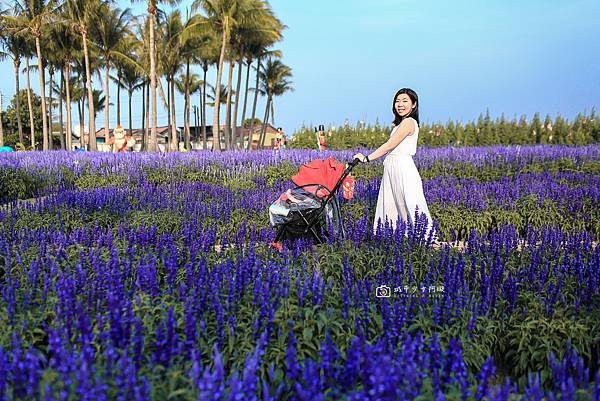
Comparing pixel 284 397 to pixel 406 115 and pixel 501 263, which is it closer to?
pixel 501 263

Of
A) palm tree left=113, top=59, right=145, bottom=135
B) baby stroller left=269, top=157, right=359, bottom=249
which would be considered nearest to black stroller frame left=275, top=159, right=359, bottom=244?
baby stroller left=269, top=157, right=359, bottom=249

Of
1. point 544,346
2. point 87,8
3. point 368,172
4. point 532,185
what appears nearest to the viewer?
point 544,346

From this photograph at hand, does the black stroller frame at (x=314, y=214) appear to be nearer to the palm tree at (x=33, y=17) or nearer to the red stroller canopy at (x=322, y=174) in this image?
the red stroller canopy at (x=322, y=174)

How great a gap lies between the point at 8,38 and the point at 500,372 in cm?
4631

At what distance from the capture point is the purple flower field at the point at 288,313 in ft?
6.84

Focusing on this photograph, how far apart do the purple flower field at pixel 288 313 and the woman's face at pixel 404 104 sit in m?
1.50

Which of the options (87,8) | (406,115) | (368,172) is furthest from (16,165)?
(87,8)

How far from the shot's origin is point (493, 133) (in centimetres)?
2344

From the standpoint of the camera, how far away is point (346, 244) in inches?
197

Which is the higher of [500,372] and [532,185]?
[532,185]

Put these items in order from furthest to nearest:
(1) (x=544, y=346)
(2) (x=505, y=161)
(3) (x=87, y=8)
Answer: (3) (x=87, y=8) < (2) (x=505, y=161) < (1) (x=544, y=346)

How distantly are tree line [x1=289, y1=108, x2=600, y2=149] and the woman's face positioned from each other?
17545 millimetres

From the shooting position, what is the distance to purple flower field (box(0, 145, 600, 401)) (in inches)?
82.1
